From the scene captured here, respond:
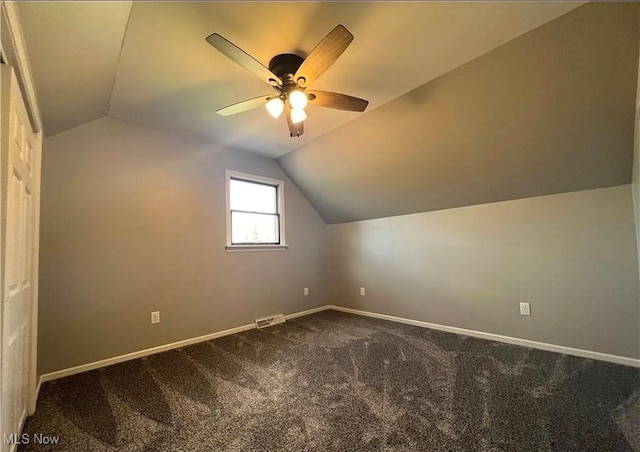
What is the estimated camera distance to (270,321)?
3762 millimetres

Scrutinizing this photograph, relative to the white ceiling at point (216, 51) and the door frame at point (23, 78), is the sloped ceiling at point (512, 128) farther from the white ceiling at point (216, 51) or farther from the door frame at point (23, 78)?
the door frame at point (23, 78)

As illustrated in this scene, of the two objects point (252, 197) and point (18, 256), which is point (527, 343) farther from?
point (18, 256)

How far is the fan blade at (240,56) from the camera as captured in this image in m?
1.40

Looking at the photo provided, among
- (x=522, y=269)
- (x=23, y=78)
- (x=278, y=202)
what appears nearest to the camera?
(x=23, y=78)

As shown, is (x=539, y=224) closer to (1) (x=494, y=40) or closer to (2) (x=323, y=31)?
(1) (x=494, y=40)

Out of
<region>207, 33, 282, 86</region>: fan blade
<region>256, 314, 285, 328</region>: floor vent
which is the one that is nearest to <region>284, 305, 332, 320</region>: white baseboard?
<region>256, 314, 285, 328</region>: floor vent

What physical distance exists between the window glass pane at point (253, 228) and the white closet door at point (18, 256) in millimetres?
1944

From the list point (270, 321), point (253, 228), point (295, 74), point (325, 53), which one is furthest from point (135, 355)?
point (325, 53)

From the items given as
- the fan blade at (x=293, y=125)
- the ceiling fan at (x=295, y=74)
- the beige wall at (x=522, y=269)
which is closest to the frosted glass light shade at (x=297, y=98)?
the ceiling fan at (x=295, y=74)

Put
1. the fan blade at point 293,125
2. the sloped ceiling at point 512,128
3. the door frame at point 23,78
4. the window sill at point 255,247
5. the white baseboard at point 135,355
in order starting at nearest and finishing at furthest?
the door frame at point 23,78
the sloped ceiling at point 512,128
the fan blade at point 293,125
the white baseboard at point 135,355
the window sill at point 255,247

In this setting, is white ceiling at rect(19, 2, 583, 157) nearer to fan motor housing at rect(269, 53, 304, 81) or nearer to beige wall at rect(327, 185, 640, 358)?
fan motor housing at rect(269, 53, 304, 81)

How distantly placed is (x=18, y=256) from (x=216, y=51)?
1677mm

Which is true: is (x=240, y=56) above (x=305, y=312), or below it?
above

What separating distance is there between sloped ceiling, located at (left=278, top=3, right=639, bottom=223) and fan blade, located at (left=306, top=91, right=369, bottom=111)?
0.71 m
